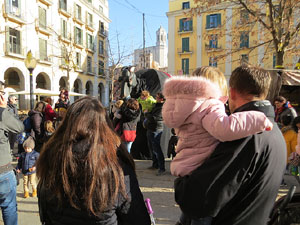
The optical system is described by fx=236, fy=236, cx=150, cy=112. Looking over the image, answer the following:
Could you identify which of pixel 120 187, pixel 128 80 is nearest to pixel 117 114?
pixel 128 80

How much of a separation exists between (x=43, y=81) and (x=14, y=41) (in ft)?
22.4

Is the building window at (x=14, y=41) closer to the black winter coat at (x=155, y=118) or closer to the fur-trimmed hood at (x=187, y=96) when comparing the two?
the black winter coat at (x=155, y=118)

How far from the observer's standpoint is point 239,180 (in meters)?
1.22

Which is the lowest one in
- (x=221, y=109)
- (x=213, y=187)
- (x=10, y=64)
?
(x=213, y=187)

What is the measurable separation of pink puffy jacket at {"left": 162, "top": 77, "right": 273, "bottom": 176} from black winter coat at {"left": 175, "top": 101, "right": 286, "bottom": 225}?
0.09 meters

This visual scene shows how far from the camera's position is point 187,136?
4.78 feet

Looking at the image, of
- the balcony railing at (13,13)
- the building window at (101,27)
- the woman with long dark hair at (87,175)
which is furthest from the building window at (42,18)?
the woman with long dark hair at (87,175)

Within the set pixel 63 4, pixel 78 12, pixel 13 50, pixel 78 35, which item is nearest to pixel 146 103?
pixel 13 50

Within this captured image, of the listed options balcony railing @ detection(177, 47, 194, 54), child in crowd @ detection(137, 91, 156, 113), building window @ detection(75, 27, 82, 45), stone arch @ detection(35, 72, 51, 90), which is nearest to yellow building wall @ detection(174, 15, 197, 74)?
balcony railing @ detection(177, 47, 194, 54)

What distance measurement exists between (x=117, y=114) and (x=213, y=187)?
473 centimetres

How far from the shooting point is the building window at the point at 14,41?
76.5 ft

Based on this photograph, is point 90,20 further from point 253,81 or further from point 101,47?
point 253,81

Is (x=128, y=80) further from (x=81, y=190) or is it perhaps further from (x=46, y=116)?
(x=81, y=190)

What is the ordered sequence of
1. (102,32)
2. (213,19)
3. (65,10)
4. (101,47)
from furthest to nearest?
(102,32)
(101,47)
(213,19)
(65,10)
